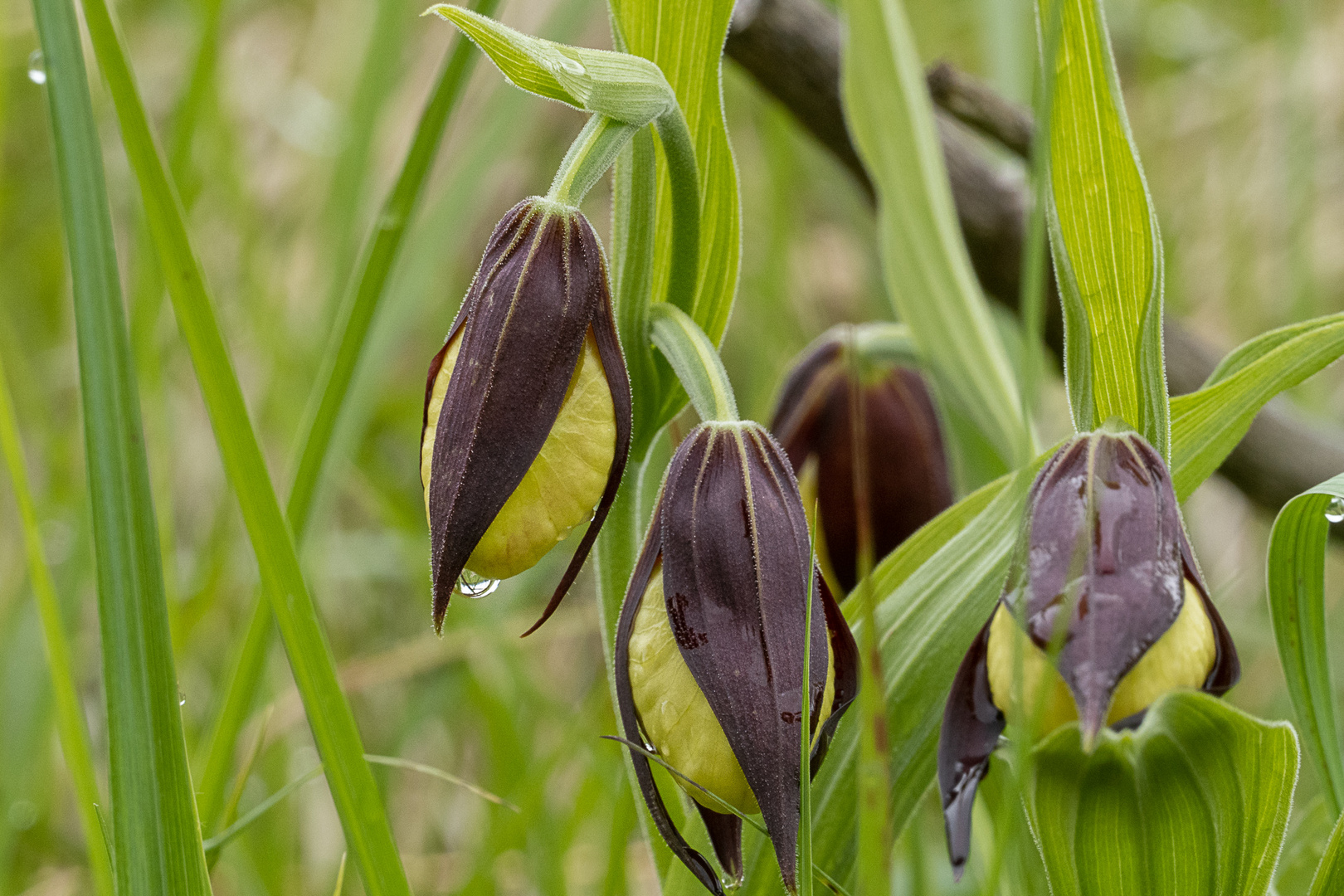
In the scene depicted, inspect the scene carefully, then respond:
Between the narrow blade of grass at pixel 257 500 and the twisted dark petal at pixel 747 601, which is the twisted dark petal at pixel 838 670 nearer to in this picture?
the twisted dark petal at pixel 747 601

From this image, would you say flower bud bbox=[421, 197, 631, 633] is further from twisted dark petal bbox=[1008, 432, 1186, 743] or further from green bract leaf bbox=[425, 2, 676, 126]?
twisted dark petal bbox=[1008, 432, 1186, 743]

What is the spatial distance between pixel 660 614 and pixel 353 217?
119cm

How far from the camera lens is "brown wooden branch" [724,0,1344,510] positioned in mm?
1385

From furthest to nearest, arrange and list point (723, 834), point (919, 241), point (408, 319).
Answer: point (408, 319) < point (919, 241) < point (723, 834)

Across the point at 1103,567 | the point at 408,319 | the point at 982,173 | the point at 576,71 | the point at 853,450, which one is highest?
the point at 576,71

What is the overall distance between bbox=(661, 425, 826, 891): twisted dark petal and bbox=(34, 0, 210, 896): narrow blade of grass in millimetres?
257

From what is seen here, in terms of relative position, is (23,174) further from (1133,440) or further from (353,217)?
(1133,440)

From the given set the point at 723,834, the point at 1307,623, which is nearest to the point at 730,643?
the point at 723,834

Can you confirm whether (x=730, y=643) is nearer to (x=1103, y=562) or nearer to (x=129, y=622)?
(x=1103, y=562)

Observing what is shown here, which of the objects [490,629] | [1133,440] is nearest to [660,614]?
[1133,440]

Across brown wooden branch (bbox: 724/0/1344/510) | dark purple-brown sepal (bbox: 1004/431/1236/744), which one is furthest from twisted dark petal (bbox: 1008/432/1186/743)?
brown wooden branch (bbox: 724/0/1344/510)

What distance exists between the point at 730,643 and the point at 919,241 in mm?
560

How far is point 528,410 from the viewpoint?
0.62m

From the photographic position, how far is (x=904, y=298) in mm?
1050
